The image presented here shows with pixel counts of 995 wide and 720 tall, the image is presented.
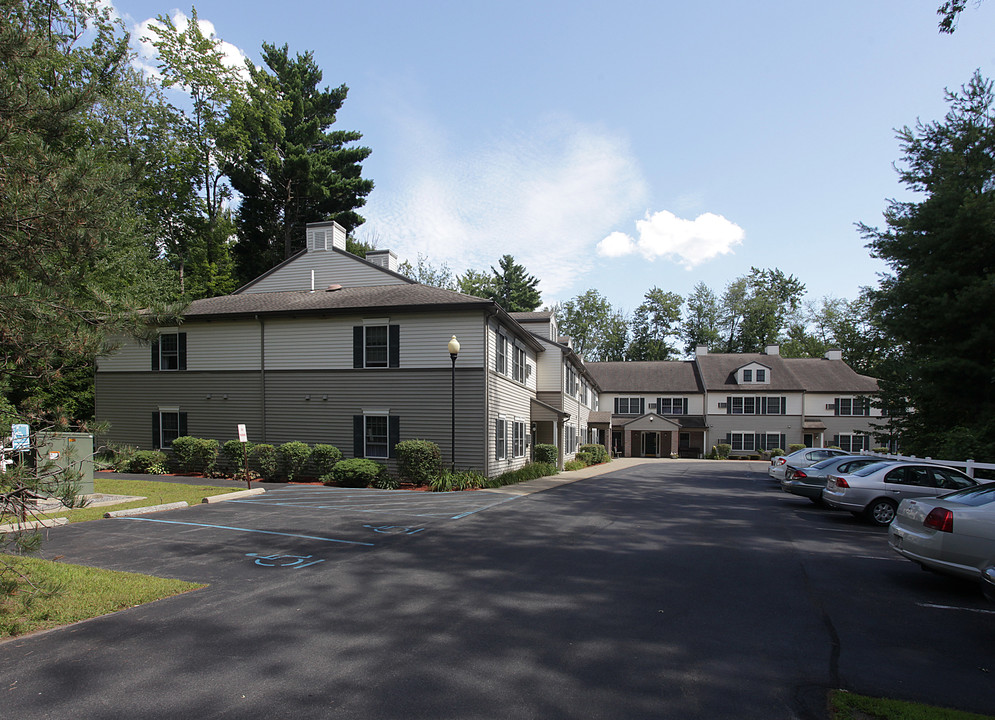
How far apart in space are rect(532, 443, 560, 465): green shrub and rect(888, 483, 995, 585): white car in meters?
21.5

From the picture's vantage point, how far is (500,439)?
75.9ft

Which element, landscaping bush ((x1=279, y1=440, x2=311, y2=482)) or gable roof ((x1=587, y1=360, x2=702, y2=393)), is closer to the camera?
landscaping bush ((x1=279, y1=440, x2=311, y2=482))

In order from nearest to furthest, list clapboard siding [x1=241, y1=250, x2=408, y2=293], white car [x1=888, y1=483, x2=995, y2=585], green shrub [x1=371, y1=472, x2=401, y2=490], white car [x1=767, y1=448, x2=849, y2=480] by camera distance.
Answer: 1. white car [x1=888, y1=483, x2=995, y2=585]
2. green shrub [x1=371, y1=472, x2=401, y2=490]
3. white car [x1=767, y1=448, x2=849, y2=480]
4. clapboard siding [x1=241, y1=250, x2=408, y2=293]

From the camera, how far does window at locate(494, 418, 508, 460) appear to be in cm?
2231

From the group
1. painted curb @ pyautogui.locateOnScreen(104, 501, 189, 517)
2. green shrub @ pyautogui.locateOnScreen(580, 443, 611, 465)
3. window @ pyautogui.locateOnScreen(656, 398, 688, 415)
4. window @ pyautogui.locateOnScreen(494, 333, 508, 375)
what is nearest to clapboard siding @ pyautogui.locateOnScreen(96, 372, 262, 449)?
painted curb @ pyautogui.locateOnScreen(104, 501, 189, 517)

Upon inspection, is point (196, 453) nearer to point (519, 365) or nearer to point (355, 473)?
point (355, 473)

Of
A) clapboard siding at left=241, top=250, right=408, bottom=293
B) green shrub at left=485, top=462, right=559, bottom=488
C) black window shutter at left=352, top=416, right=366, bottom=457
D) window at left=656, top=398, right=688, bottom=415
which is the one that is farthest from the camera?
window at left=656, top=398, right=688, bottom=415

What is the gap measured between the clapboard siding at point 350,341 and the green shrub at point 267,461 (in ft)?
10.4

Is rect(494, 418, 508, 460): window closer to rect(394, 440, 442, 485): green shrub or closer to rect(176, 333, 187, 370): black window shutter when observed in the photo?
rect(394, 440, 442, 485): green shrub

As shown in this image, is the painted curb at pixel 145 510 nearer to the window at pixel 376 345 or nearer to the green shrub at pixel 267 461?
the green shrub at pixel 267 461

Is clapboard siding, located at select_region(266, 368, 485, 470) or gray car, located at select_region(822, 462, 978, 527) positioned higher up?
clapboard siding, located at select_region(266, 368, 485, 470)

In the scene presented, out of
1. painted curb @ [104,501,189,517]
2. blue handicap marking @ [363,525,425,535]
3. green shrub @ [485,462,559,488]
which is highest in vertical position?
painted curb @ [104,501,189,517]

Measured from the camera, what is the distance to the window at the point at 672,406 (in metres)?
54.8

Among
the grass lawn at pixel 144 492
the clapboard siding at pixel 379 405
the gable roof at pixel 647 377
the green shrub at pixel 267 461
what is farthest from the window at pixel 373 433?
the gable roof at pixel 647 377
